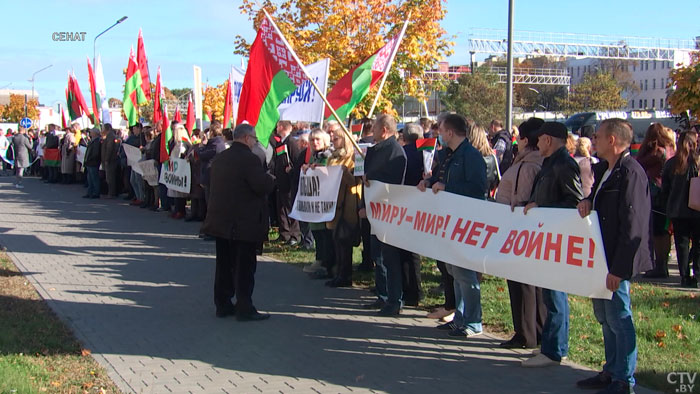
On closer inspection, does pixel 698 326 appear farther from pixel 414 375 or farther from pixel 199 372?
pixel 199 372

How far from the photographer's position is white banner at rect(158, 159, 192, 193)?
15.4 m

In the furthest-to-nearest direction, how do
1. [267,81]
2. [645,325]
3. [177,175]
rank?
[177,175], [267,81], [645,325]

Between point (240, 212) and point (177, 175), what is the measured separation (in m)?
8.60

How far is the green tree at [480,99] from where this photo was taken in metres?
48.4

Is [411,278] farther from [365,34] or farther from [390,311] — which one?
[365,34]

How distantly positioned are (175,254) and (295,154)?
256 cm

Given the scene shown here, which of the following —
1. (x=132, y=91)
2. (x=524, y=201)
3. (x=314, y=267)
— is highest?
(x=132, y=91)

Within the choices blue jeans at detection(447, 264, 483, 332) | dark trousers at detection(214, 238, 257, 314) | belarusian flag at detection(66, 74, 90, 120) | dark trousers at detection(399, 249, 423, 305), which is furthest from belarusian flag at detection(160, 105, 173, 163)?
blue jeans at detection(447, 264, 483, 332)

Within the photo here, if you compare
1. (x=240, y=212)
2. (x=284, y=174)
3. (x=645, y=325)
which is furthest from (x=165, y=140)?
(x=645, y=325)

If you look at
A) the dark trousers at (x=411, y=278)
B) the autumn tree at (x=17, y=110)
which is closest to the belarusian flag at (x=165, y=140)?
the dark trousers at (x=411, y=278)

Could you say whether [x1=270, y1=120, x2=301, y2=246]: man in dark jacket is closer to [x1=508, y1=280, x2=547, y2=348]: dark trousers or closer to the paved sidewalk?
the paved sidewalk

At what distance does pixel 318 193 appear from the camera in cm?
962

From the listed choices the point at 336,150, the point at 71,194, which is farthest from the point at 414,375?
the point at 71,194

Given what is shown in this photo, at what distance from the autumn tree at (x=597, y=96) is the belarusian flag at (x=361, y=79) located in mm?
55690
